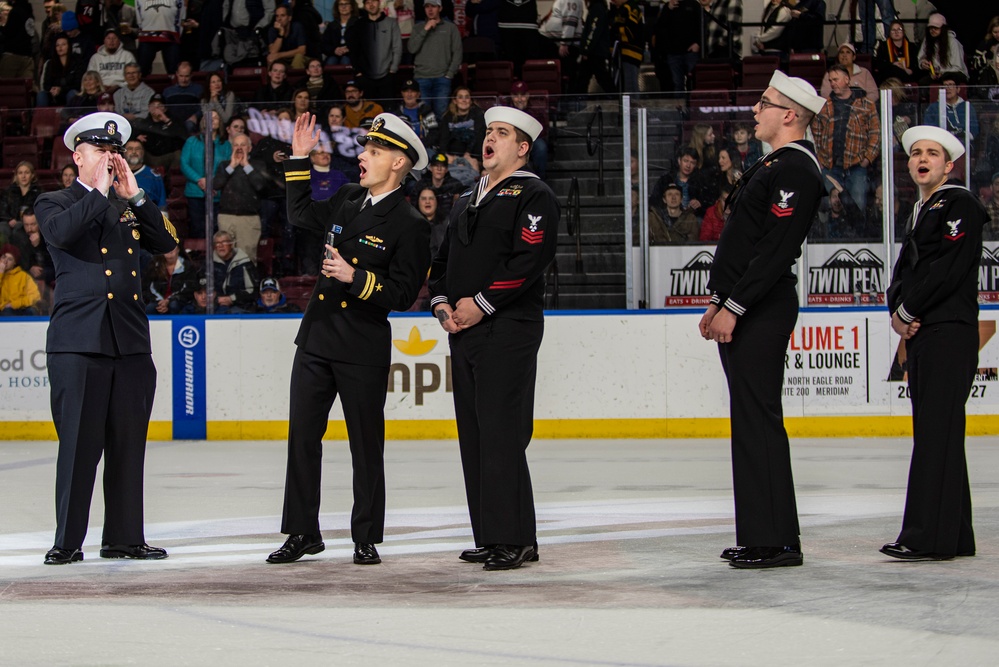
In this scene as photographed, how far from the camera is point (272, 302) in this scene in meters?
12.6

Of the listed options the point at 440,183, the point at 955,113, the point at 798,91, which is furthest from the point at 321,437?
the point at 955,113

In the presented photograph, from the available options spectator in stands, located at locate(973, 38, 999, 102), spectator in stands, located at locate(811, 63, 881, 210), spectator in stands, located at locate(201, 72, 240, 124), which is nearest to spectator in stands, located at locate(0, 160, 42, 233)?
spectator in stands, located at locate(201, 72, 240, 124)

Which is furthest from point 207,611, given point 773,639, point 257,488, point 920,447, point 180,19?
point 180,19

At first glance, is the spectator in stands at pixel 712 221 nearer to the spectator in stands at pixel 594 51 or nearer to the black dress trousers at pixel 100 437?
the spectator in stands at pixel 594 51

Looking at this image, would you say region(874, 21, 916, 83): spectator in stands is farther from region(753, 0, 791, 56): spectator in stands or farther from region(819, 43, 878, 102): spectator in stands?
region(753, 0, 791, 56): spectator in stands

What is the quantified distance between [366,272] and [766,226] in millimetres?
1621

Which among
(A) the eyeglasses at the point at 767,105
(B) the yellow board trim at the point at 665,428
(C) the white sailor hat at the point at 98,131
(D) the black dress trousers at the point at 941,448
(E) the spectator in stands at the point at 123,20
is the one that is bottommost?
(B) the yellow board trim at the point at 665,428

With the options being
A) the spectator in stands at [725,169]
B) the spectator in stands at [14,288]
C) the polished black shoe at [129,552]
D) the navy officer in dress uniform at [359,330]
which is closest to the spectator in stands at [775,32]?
the spectator in stands at [725,169]

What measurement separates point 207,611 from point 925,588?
2.54 meters

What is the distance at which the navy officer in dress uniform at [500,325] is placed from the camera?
563 centimetres

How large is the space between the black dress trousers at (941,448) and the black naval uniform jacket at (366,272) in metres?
2.15

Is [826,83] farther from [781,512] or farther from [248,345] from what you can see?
[781,512]

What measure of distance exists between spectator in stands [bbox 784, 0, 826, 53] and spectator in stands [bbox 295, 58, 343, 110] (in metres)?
5.19

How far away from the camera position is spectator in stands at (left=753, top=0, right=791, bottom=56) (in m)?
16.0
